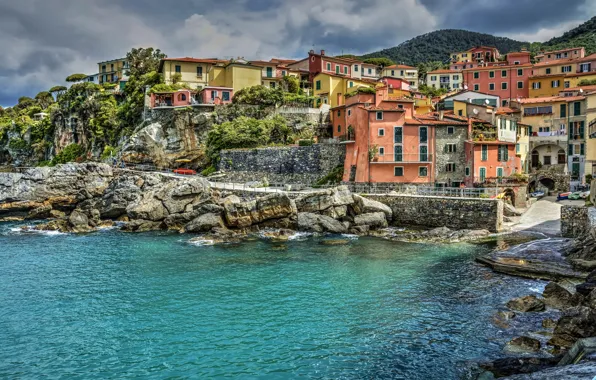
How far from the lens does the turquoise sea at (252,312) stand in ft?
47.4

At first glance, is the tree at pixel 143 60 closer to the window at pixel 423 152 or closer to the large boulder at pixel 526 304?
the window at pixel 423 152

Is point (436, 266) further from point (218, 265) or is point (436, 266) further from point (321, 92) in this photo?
point (321, 92)

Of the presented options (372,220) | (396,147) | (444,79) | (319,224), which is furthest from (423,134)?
(444,79)

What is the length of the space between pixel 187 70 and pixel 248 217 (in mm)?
35357

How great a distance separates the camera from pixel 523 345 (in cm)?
1462

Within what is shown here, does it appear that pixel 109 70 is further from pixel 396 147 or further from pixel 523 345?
pixel 523 345

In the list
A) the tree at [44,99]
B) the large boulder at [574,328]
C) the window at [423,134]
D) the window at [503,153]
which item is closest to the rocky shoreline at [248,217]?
the large boulder at [574,328]

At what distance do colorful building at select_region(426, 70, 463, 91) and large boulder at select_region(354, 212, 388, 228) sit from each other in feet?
225

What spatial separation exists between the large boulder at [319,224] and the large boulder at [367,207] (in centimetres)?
238

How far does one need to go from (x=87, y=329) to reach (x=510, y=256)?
71.6 feet

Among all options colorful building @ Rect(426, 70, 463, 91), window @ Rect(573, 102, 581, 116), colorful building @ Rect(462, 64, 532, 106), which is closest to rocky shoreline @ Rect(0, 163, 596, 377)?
window @ Rect(573, 102, 581, 116)

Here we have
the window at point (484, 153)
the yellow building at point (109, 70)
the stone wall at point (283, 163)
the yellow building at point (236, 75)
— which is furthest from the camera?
the yellow building at point (109, 70)

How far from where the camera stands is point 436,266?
25344mm

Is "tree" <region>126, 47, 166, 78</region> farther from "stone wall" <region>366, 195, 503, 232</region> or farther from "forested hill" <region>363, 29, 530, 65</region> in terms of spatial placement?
"forested hill" <region>363, 29, 530, 65</region>
